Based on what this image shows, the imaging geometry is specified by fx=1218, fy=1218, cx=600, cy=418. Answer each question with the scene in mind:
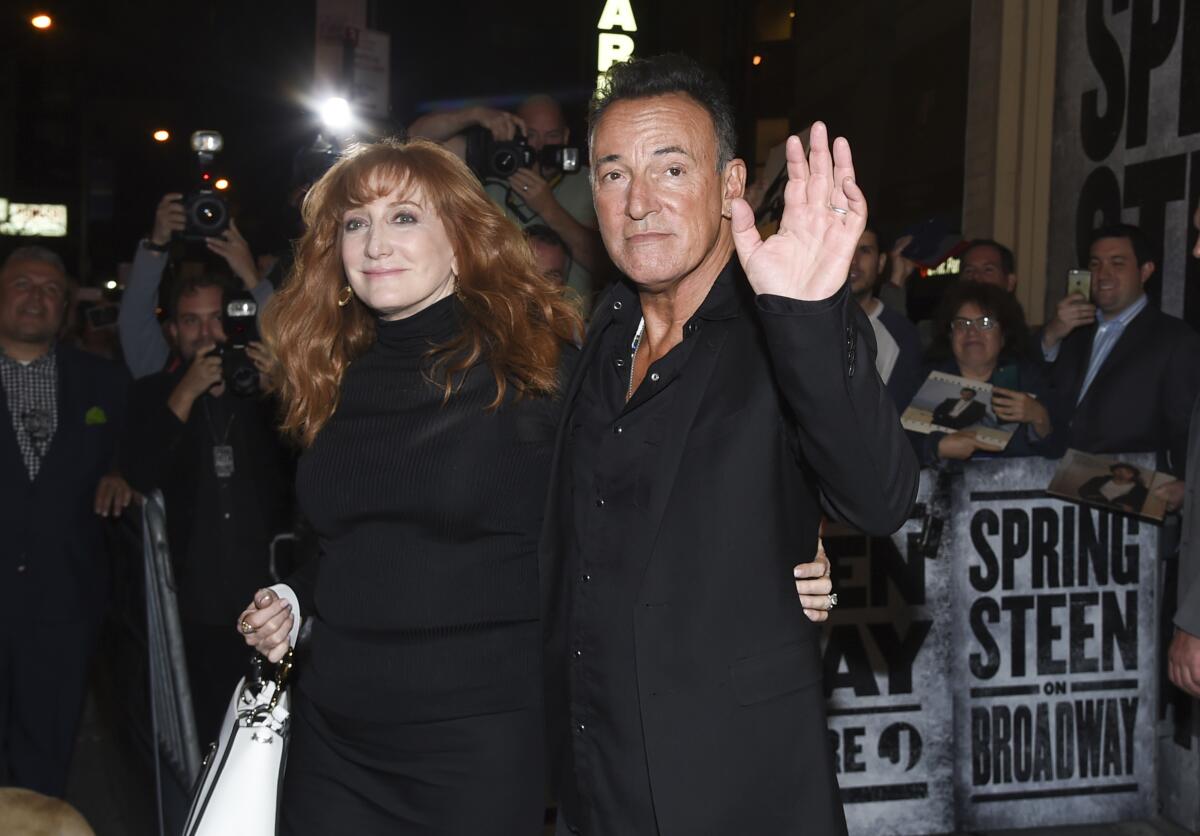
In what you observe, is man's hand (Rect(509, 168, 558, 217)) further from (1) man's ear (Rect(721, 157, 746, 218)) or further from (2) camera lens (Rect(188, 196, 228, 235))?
(1) man's ear (Rect(721, 157, 746, 218))

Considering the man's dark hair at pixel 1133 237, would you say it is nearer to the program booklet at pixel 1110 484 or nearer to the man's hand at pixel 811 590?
the program booklet at pixel 1110 484

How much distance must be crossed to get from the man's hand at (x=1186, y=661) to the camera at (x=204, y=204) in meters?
4.15

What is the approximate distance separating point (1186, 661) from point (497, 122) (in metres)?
3.84

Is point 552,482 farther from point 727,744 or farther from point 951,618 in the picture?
point 951,618

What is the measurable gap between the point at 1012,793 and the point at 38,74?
56185mm

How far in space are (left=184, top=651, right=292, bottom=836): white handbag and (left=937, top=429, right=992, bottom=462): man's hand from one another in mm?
3134

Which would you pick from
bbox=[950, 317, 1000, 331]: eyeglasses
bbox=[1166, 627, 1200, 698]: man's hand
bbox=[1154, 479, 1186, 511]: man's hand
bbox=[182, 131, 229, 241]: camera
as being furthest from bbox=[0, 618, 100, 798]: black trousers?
bbox=[1154, 479, 1186, 511]: man's hand

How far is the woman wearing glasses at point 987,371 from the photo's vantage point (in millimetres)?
5102

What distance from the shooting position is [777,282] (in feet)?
6.11

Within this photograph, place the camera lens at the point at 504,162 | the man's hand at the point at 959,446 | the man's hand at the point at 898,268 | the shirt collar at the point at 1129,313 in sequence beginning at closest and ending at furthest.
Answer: the man's hand at the point at 959,446, the camera lens at the point at 504,162, the shirt collar at the point at 1129,313, the man's hand at the point at 898,268

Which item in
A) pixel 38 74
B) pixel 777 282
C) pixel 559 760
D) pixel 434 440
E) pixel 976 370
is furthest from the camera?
pixel 38 74

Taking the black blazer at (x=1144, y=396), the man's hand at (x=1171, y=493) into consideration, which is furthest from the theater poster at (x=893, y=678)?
the black blazer at (x=1144, y=396)

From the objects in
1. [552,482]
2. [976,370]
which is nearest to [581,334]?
[552,482]

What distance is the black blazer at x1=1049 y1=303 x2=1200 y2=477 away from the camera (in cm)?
533
